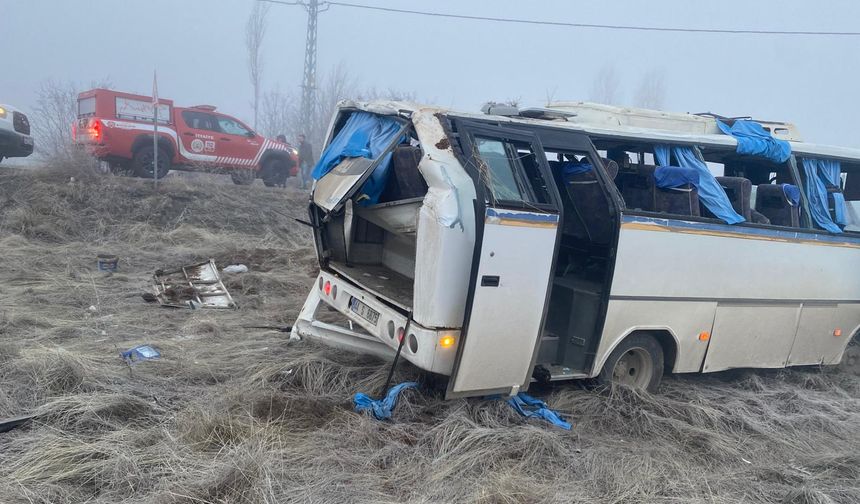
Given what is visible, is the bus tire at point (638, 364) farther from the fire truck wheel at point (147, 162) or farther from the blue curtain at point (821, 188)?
the fire truck wheel at point (147, 162)

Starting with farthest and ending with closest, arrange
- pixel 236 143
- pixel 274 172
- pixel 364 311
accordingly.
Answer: pixel 274 172 < pixel 236 143 < pixel 364 311

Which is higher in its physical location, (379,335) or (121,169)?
(379,335)

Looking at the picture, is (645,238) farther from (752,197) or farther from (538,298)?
(752,197)

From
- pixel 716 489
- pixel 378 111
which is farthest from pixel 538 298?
pixel 378 111

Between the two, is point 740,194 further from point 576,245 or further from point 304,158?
point 304,158

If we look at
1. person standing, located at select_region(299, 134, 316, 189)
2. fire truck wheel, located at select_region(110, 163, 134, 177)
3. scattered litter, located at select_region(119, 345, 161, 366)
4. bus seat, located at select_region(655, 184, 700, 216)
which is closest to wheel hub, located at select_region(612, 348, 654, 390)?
bus seat, located at select_region(655, 184, 700, 216)

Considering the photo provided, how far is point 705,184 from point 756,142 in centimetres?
97

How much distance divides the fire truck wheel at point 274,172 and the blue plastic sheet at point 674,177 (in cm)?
1370

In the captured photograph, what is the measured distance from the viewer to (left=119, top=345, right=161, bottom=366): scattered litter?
5526mm

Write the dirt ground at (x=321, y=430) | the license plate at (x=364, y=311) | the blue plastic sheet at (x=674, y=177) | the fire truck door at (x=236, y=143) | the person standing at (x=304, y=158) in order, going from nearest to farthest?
1. the dirt ground at (x=321, y=430)
2. the license plate at (x=364, y=311)
3. the blue plastic sheet at (x=674, y=177)
4. the fire truck door at (x=236, y=143)
5. the person standing at (x=304, y=158)

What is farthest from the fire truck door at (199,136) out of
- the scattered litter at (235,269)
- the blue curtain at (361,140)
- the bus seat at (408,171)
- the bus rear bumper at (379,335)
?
the bus seat at (408,171)

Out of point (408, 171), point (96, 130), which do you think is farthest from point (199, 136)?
point (408, 171)

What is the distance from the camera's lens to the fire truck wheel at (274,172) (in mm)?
17797

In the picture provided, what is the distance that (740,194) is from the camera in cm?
590
